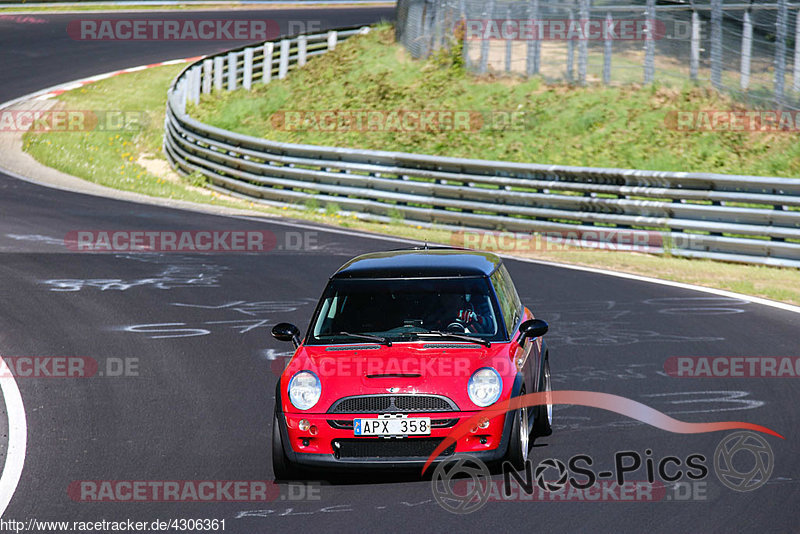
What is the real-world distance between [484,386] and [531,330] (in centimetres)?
88

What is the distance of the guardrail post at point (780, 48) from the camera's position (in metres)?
22.1

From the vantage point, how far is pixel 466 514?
274 inches

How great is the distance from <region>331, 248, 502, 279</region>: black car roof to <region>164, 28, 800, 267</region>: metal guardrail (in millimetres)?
8630

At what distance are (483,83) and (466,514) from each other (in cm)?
2323

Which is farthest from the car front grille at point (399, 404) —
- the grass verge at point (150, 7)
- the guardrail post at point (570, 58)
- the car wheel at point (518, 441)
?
the grass verge at point (150, 7)

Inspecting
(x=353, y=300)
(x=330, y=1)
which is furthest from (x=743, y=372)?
(x=330, y=1)

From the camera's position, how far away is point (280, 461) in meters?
7.69

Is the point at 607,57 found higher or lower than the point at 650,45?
lower

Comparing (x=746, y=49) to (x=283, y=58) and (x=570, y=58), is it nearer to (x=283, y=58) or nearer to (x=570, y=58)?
(x=570, y=58)

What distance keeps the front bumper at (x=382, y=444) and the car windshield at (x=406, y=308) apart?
0.92 metres

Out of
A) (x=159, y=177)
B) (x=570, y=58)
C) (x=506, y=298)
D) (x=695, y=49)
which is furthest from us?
(x=159, y=177)

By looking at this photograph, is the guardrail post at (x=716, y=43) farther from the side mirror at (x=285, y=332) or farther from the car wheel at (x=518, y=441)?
the car wheel at (x=518, y=441)

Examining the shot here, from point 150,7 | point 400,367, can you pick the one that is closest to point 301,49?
point 150,7

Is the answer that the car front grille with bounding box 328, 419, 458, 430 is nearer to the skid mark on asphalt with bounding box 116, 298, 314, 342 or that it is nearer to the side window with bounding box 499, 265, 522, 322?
the side window with bounding box 499, 265, 522, 322
